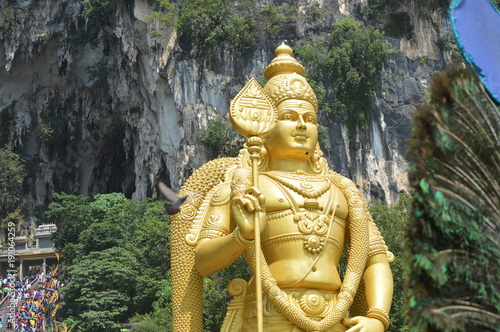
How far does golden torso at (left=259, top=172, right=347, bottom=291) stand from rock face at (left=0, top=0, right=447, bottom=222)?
15953 millimetres

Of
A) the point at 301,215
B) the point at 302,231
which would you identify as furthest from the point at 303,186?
the point at 302,231

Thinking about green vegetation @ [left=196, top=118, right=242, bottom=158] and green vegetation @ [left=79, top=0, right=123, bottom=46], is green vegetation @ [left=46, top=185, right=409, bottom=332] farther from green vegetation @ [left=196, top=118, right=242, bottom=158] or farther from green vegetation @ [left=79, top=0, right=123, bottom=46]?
green vegetation @ [left=79, top=0, right=123, bottom=46]

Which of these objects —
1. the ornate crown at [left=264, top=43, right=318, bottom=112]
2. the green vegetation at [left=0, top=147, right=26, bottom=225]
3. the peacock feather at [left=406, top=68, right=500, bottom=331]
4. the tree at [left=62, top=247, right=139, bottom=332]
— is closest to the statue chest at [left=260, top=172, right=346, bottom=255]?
the ornate crown at [left=264, top=43, right=318, bottom=112]

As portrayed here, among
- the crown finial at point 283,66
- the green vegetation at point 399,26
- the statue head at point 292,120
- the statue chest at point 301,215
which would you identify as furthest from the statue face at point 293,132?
the green vegetation at point 399,26

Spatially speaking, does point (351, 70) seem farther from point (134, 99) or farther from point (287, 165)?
point (287, 165)

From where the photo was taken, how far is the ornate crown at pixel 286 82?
6652mm

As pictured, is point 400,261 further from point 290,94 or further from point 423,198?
point 423,198

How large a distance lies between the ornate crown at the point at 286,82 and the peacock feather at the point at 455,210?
278 cm

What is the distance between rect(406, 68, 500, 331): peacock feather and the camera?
3584 millimetres

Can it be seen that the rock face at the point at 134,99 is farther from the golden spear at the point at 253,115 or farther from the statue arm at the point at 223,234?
the golden spear at the point at 253,115

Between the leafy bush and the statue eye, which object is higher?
the leafy bush

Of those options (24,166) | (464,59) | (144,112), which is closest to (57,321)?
(144,112)

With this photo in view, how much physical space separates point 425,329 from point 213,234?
2.93 meters

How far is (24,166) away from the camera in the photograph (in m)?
31.7
